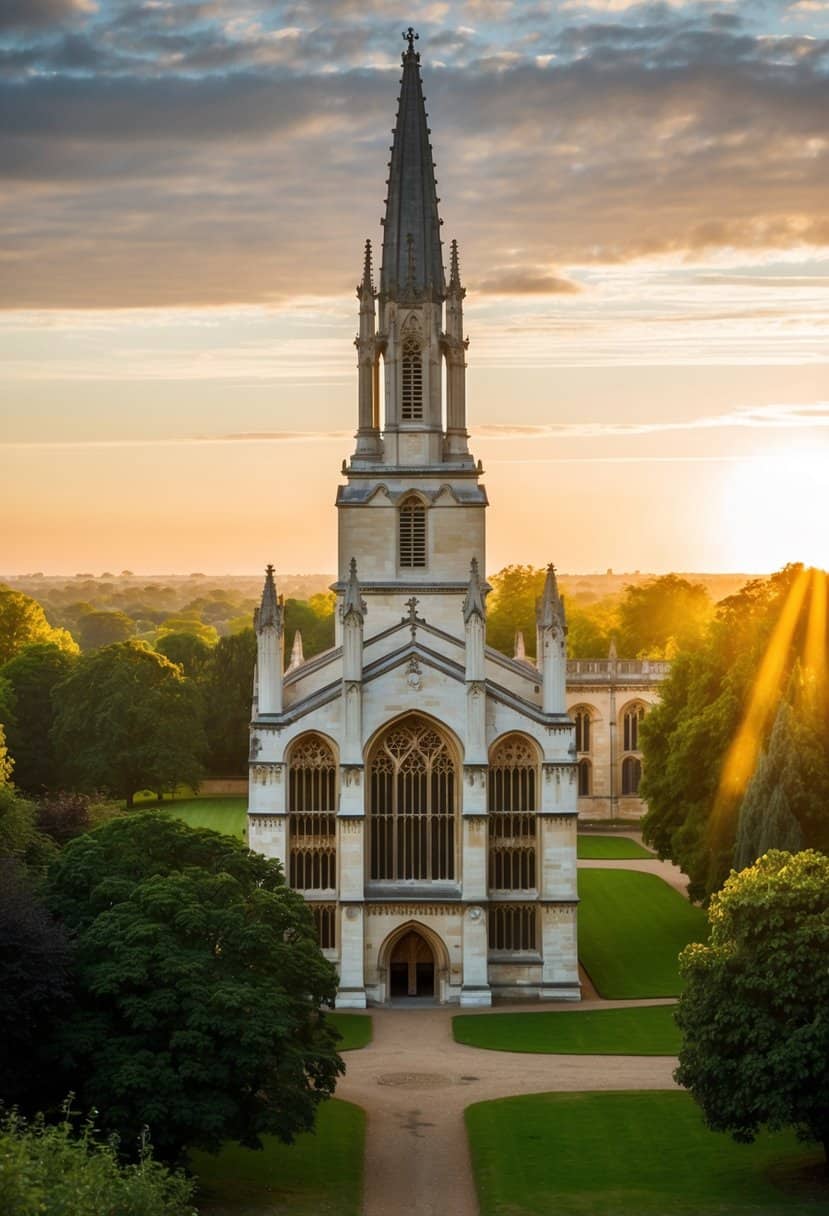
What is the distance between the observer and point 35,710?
92.5 metres

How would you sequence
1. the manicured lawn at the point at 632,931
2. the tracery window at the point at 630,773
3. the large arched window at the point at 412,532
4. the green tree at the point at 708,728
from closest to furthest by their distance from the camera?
the manicured lawn at the point at 632,931, the green tree at the point at 708,728, the large arched window at the point at 412,532, the tracery window at the point at 630,773

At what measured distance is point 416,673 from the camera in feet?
189

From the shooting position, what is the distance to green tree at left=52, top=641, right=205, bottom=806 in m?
89.1

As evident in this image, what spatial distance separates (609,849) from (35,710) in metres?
27.5

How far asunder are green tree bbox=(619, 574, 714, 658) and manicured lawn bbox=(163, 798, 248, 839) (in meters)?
38.8

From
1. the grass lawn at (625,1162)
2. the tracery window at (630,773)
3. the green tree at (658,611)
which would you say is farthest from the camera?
the green tree at (658,611)

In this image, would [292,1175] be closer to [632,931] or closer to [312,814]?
[312,814]

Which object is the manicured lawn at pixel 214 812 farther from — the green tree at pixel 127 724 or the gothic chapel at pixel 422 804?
the gothic chapel at pixel 422 804

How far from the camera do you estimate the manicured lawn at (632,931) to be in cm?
5966

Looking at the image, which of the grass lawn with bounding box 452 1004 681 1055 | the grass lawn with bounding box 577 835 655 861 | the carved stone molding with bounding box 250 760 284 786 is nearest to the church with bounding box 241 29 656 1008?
the carved stone molding with bounding box 250 760 284 786

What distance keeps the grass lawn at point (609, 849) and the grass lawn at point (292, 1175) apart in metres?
44.4

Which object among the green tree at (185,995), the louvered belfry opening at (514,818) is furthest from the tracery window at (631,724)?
the green tree at (185,995)

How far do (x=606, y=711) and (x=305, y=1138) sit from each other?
59714 mm

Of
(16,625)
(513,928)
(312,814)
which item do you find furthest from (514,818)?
(16,625)
